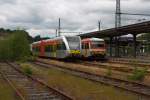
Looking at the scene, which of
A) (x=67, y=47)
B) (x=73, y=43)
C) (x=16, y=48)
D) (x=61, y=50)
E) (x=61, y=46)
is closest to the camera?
(x=67, y=47)

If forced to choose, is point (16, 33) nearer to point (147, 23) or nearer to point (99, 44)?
point (99, 44)

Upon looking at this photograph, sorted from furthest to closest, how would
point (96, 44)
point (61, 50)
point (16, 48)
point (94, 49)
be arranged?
point (16, 48), point (96, 44), point (94, 49), point (61, 50)

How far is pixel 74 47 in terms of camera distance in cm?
3694

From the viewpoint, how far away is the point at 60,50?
38.6m

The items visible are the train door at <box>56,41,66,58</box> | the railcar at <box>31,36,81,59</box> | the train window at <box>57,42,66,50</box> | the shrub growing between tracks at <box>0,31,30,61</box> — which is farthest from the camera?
the shrub growing between tracks at <box>0,31,30,61</box>

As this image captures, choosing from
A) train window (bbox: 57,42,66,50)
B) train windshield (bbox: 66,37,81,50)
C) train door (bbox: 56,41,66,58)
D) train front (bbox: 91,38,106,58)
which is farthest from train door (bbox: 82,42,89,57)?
train windshield (bbox: 66,37,81,50)

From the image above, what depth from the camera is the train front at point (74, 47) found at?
36562mm

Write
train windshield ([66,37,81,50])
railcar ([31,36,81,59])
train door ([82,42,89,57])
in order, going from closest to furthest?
railcar ([31,36,81,59]), train windshield ([66,37,81,50]), train door ([82,42,89,57])

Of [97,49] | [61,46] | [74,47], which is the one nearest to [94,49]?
[97,49]

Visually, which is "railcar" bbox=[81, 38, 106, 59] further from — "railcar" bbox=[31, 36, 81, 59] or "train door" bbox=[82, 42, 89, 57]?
"railcar" bbox=[31, 36, 81, 59]

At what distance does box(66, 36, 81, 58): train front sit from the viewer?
36.6 m

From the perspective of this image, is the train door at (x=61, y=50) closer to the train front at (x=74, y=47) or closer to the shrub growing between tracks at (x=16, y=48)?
the train front at (x=74, y=47)

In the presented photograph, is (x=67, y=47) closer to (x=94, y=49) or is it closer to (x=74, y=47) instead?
(x=74, y=47)

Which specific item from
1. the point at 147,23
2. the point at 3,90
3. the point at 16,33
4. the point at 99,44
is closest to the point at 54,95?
the point at 3,90
